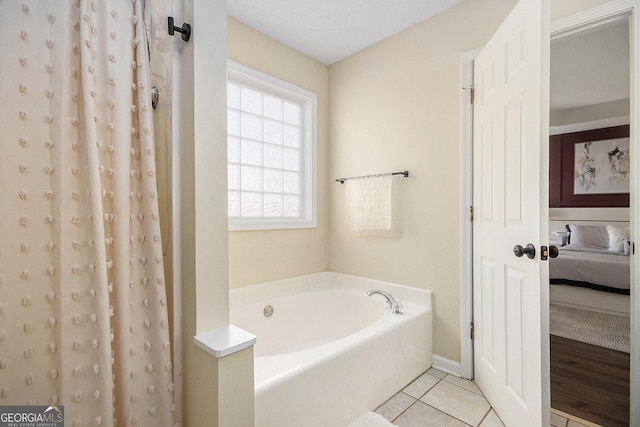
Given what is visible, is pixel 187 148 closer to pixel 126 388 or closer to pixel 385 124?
pixel 126 388

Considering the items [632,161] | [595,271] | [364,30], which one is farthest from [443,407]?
[595,271]

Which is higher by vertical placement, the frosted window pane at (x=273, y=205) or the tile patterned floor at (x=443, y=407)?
the frosted window pane at (x=273, y=205)

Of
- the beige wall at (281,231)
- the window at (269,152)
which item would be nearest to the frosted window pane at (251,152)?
the window at (269,152)

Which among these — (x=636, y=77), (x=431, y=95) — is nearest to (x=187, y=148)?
(x=431, y=95)

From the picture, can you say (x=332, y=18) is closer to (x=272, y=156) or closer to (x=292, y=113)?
(x=292, y=113)

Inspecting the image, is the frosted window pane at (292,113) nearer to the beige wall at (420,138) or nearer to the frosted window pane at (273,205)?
the beige wall at (420,138)

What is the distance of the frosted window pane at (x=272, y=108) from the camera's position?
2525mm

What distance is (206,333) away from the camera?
44.6 inches

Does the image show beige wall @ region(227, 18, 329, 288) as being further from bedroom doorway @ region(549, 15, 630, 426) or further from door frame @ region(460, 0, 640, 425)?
bedroom doorway @ region(549, 15, 630, 426)

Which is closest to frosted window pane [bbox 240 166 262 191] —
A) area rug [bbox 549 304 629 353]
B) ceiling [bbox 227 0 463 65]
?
ceiling [bbox 227 0 463 65]

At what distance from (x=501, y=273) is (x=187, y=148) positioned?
165cm

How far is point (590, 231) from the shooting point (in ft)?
13.7

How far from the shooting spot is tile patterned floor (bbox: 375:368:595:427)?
5.28ft

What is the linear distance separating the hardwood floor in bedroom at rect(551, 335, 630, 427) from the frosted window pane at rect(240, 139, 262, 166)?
254 cm
